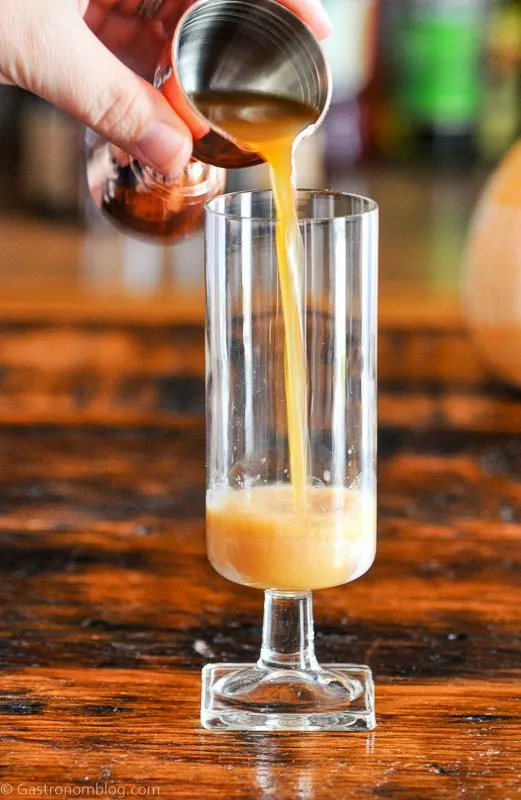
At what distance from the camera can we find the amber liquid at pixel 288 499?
73 centimetres

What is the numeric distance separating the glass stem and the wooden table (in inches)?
1.6

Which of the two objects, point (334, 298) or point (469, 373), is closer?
point (334, 298)

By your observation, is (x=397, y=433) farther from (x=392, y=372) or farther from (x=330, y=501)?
(x=330, y=501)

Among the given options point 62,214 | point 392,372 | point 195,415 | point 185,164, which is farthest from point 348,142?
point 185,164

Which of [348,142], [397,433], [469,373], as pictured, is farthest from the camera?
[348,142]

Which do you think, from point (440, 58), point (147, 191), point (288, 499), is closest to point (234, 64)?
point (147, 191)

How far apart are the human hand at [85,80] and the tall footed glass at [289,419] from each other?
5cm

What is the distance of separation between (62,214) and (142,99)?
1702mm

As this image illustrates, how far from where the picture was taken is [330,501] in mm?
743

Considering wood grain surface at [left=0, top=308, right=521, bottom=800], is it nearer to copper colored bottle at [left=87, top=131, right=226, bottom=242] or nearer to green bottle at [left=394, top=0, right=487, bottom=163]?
copper colored bottle at [left=87, top=131, right=226, bottom=242]

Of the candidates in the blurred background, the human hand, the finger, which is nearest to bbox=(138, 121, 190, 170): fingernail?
the human hand

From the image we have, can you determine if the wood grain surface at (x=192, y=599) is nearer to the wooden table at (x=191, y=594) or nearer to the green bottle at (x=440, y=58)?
the wooden table at (x=191, y=594)

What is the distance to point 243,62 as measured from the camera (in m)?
0.76

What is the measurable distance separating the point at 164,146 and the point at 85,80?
0.19 feet
